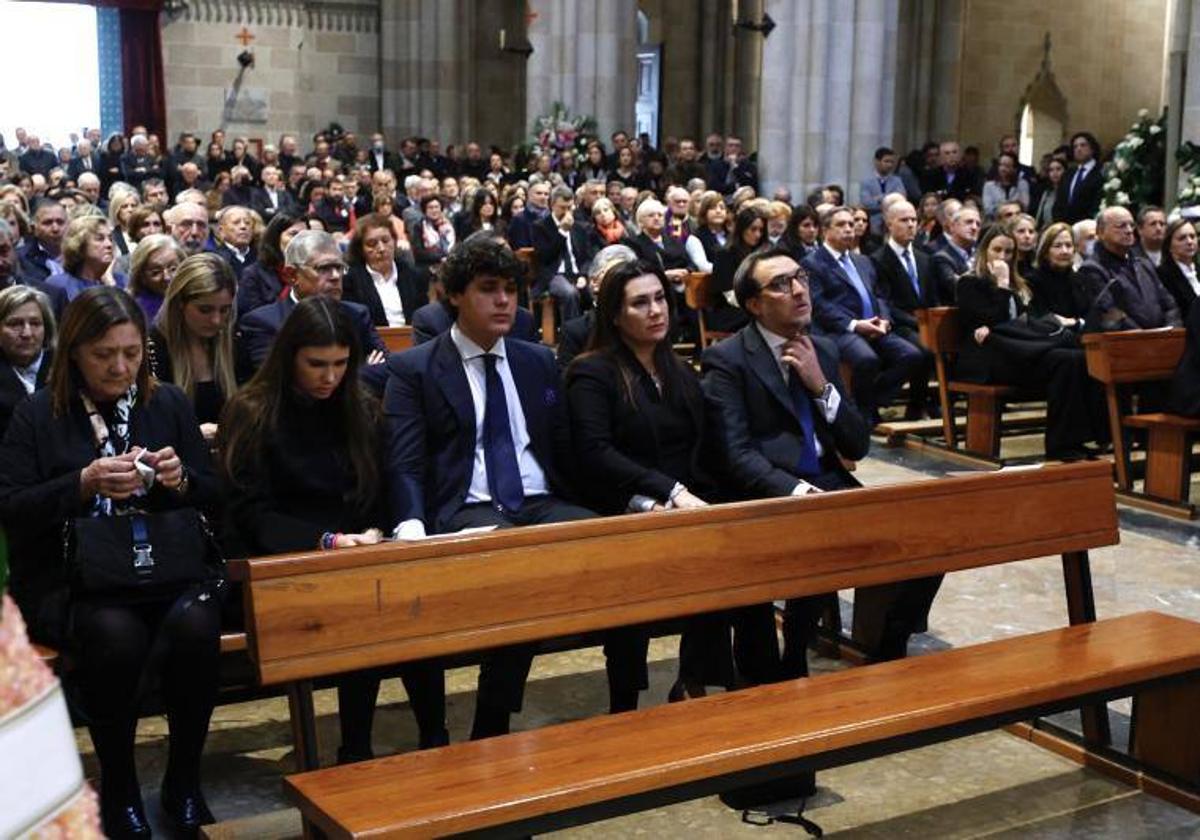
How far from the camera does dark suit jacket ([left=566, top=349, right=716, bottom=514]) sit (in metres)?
5.23

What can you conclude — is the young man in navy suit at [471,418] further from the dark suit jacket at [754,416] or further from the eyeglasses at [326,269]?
the eyeglasses at [326,269]

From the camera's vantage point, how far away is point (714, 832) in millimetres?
4316

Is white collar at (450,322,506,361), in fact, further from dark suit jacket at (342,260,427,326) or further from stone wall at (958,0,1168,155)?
stone wall at (958,0,1168,155)

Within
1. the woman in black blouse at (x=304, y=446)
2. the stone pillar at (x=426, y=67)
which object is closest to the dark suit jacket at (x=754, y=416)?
the woman in black blouse at (x=304, y=446)

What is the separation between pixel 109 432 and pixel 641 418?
1819 millimetres

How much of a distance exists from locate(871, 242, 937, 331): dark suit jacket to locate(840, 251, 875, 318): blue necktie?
0.49 meters

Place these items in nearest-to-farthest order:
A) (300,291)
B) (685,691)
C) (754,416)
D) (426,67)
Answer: (685,691), (754,416), (300,291), (426,67)

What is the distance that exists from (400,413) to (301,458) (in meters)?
0.37

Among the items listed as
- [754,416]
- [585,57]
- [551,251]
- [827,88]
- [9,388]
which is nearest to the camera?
[9,388]

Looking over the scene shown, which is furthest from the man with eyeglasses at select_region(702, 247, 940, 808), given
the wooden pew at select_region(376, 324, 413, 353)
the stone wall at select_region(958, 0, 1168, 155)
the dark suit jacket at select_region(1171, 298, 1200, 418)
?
the stone wall at select_region(958, 0, 1168, 155)

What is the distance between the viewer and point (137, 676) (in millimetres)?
4105

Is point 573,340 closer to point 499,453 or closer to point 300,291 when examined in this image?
point 300,291

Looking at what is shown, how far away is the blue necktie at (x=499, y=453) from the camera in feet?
16.3

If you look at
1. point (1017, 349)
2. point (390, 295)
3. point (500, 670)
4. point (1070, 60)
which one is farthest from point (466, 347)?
point (1070, 60)
